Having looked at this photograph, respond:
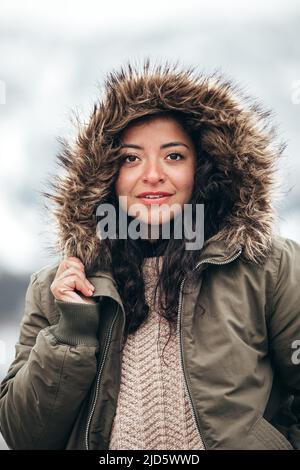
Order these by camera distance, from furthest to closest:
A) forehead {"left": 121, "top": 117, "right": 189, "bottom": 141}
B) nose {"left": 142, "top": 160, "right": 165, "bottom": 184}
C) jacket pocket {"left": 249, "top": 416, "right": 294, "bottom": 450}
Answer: forehead {"left": 121, "top": 117, "right": 189, "bottom": 141}, nose {"left": 142, "top": 160, "right": 165, "bottom": 184}, jacket pocket {"left": 249, "top": 416, "right": 294, "bottom": 450}

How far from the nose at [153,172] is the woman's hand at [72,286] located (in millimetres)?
409

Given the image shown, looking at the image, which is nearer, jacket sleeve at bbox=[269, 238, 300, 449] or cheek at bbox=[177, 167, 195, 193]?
jacket sleeve at bbox=[269, 238, 300, 449]

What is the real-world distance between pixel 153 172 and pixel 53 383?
2.68ft

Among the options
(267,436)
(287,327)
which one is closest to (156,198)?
(287,327)

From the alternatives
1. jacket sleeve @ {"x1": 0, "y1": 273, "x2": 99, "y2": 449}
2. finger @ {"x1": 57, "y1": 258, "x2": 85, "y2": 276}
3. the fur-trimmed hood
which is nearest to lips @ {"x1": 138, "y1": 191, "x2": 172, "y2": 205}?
the fur-trimmed hood

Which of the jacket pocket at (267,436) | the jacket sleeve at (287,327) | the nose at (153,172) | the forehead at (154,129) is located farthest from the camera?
the forehead at (154,129)

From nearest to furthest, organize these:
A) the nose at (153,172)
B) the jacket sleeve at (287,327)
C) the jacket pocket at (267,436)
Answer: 1. the jacket pocket at (267,436)
2. the jacket sleeve at (287,327)
3. the nose at (153,172)

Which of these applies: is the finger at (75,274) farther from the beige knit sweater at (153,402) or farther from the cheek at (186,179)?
the cheek at (186,179)

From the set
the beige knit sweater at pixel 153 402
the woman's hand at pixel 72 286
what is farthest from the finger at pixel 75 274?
the beige knit sweater at pixel 153 402

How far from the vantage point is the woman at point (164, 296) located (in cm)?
229

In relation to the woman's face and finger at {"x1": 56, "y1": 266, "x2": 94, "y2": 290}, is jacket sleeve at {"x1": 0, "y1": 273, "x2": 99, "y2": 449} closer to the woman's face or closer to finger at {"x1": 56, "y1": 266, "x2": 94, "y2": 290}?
finger at {"x1": 56, "y1": 266, "x2": 94, "y2": 290}

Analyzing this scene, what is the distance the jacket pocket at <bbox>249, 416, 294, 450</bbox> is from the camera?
2.22m

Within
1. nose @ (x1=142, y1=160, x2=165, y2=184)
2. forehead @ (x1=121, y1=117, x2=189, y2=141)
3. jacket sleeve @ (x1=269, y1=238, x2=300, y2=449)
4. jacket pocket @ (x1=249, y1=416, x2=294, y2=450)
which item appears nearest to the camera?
jacket pocket @ (x1=249, y1=416, x2=294, y2=450)
